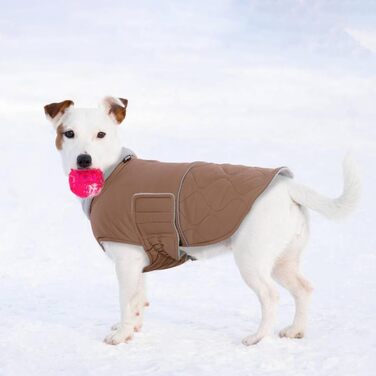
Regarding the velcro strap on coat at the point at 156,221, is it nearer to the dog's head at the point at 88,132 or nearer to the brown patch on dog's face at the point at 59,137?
the dog's head at the point at 88,132

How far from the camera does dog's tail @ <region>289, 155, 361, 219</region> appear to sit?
5297mm

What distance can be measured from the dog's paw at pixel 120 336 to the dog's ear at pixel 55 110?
78.6 inches

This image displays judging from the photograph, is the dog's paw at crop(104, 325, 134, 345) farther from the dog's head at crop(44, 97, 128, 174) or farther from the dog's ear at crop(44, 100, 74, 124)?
the dog's ear at crop(44, 100, 74, 124)

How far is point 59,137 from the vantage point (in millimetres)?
5496

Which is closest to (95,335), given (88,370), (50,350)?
(50,350)

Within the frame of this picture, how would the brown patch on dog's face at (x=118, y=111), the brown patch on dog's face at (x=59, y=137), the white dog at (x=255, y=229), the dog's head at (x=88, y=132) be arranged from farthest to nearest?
1. the brown patch on dog's face at (x=118, y=111)
2. the brown patch on dog's face at (x=59, y=137)
3. the dog's head at (x=88, y=132)
4. the white dog at (x=255, y=229)

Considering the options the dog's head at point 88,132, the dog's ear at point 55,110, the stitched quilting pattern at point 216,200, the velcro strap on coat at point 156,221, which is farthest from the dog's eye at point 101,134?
the stitched quilting pattern at point 216,200

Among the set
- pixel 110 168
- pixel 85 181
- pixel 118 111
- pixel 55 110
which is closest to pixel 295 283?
pixel 110 168

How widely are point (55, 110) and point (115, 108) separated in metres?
0.53

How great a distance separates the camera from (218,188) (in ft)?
17.6

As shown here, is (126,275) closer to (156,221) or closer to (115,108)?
(156,221)

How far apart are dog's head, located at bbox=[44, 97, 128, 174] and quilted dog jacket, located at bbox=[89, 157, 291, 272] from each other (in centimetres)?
25

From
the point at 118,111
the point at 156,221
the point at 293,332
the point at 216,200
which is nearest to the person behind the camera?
the point at 216,200

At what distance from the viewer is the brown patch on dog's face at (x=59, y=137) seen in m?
5.46
